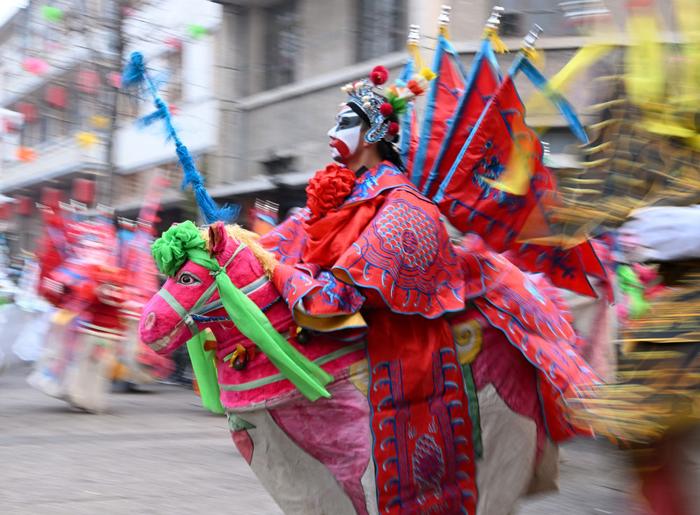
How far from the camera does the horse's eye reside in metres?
3.80

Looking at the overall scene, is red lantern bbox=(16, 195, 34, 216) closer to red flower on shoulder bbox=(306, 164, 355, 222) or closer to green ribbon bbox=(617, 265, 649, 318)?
green ribbon bbox=(617, 265, 649, 318)

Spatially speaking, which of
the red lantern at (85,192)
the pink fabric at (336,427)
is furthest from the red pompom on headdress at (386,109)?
the red lantern at (85,192)

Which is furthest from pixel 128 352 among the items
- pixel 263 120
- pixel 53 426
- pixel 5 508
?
pixel 263 120

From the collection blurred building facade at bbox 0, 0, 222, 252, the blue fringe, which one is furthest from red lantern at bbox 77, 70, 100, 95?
Answer: the blue fringe

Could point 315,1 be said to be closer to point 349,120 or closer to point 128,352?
point 128,352

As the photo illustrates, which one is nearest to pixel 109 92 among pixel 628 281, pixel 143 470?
pixel 143 470

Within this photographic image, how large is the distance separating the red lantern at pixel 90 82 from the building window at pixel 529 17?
592cm

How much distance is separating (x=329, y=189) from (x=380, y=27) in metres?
9.01

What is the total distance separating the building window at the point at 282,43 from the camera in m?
14.5

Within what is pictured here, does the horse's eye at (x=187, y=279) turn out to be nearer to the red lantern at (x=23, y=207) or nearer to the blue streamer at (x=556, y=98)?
the blue streamer at (x=556, y=98)

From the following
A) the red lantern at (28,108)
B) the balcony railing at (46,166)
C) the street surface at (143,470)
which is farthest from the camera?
the balcony railing at (46,166)

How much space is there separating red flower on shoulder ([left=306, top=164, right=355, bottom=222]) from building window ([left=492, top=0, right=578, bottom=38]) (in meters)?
7.01

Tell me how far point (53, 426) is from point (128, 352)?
1.57m

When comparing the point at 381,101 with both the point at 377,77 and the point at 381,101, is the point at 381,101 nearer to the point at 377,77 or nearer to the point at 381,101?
the point at 381,101
